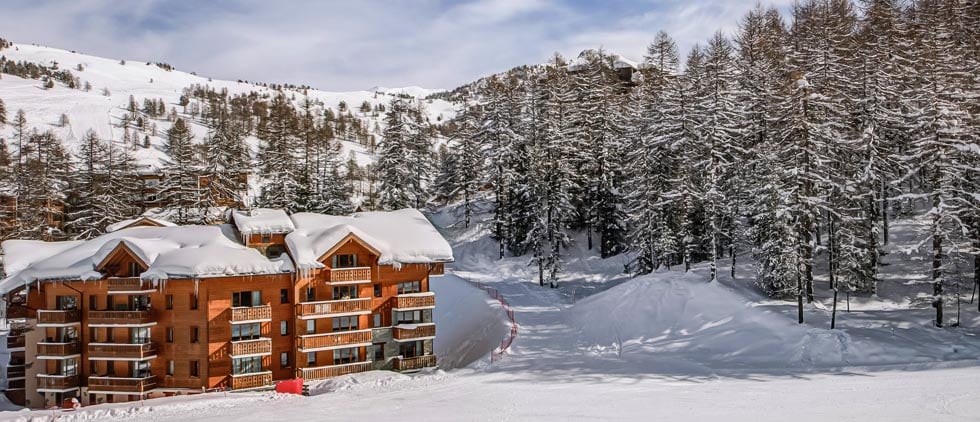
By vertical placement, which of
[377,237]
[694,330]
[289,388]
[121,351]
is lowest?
[289,388]

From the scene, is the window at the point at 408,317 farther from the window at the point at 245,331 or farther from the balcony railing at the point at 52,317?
the balcony railing at the point at 52,317

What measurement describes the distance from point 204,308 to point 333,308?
6.48 m

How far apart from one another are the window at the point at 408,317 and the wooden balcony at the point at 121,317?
1285cm

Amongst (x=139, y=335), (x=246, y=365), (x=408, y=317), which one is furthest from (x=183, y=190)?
(x=408, y=317)

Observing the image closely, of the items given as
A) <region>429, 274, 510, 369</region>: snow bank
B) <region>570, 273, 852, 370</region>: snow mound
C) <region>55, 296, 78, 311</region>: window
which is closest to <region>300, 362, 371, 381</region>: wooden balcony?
<region>429, 274, 510, 369</region>: snow bank

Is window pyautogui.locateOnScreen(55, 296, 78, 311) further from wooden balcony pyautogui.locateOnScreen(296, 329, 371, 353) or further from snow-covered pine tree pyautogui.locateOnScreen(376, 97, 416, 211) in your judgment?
snow-covered pine tree pyautogui.locateOnScreen(376, 97, 416, 211)

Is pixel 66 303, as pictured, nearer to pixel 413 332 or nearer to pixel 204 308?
pixel 204 308

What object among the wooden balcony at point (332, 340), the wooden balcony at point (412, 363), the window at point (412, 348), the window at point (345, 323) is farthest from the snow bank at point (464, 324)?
the window at point (345, 323)

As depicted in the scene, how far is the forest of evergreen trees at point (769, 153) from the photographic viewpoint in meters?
34.4

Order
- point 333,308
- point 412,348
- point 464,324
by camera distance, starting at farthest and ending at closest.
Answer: point 464,324, point 412,348, point 333,308

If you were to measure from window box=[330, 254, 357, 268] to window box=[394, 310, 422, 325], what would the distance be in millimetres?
3987

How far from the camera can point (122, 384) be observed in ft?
101

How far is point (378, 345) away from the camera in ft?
115

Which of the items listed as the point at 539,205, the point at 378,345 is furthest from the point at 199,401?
the point at 539,205
